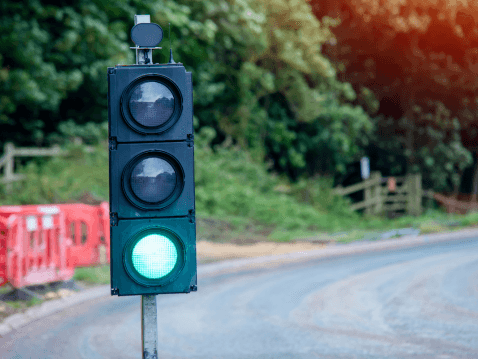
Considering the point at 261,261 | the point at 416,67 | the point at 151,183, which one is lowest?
the point at 261,261

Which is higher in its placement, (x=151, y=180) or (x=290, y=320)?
(x=151, y=180)

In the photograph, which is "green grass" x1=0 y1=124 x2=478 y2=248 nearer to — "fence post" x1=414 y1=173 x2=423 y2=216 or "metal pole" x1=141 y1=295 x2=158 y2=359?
"fence post" x1=414 y1=173 x2=423 y2=216

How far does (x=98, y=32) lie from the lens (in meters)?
18.5

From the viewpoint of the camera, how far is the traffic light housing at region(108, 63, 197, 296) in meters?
3.57

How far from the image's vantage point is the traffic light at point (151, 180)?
140 inches

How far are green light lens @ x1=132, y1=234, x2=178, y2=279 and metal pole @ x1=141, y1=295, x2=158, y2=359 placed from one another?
7.2 inches

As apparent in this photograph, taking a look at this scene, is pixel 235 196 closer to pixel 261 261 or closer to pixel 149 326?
pixel 261 261

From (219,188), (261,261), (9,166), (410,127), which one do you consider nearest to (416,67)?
(410,127)

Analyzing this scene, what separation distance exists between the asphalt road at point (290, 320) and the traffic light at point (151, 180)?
285cm

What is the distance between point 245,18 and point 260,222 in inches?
254

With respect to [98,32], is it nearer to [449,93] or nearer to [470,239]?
[470,239]

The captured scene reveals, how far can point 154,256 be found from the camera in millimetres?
3596

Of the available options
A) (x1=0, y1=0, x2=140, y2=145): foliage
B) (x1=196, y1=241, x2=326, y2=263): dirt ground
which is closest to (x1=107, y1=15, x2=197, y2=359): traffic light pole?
(x1=196, y1=241, x2=326, y2=263): dirt ground

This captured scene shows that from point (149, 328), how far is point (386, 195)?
1023 inches
